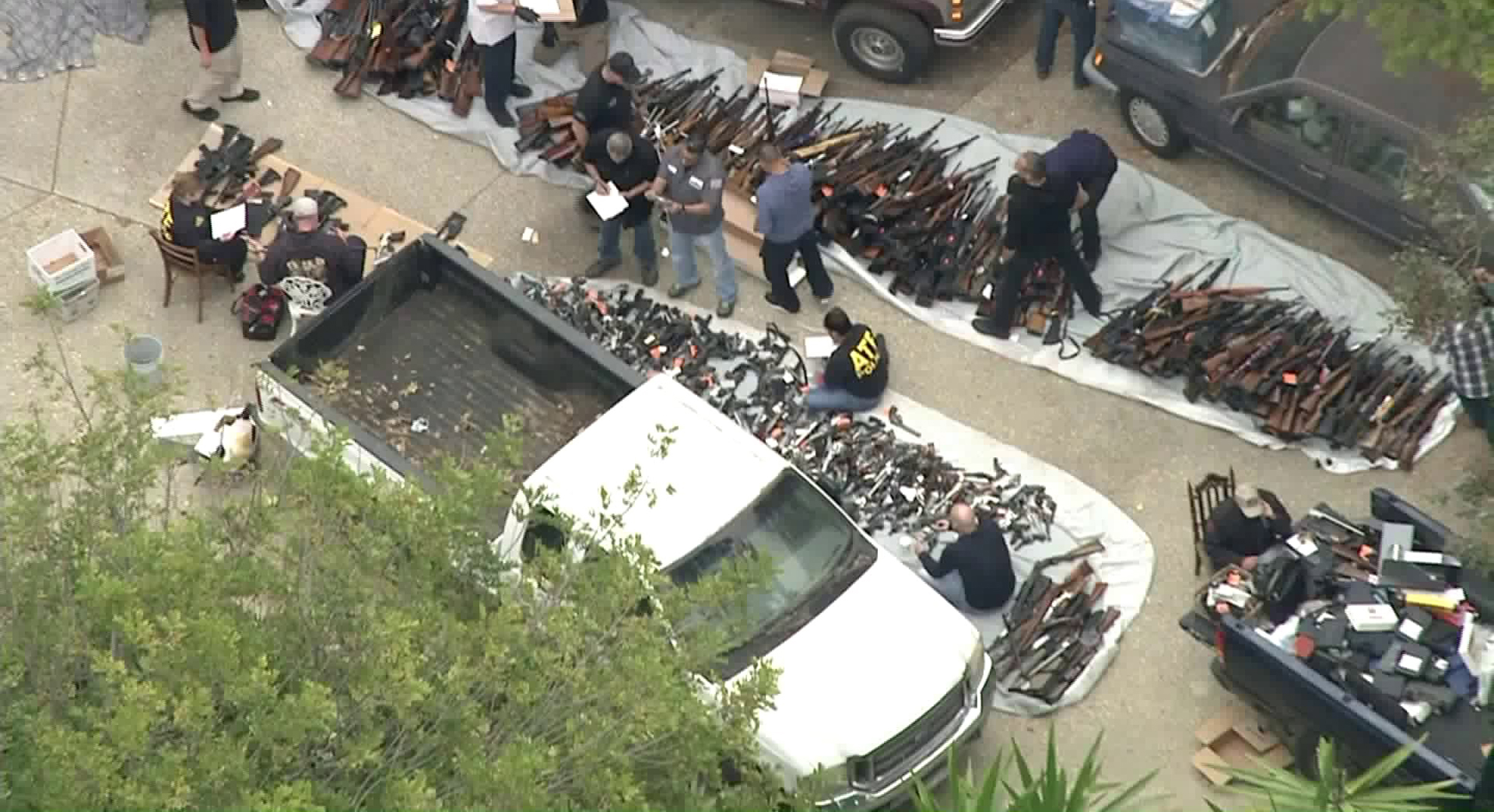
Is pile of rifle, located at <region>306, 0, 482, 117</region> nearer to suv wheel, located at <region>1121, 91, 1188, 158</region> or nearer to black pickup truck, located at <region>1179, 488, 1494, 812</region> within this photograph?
suv wheel, located at <region>1121, 91, 1188, 158</region>

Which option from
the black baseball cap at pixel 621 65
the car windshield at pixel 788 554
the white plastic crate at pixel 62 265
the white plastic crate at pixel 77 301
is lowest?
the white plastic crate at pixel 77 301

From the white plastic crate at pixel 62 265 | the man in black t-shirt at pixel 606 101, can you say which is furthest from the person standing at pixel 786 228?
the white plastic crate at pixel 62 265

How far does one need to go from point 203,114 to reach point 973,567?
746cm

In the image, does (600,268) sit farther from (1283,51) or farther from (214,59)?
(1283,51)

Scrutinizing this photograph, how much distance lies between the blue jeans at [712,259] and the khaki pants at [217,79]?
392cm

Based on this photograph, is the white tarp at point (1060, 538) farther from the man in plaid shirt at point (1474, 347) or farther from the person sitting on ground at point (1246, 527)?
the man in plaid shirt at point (1474, 347)

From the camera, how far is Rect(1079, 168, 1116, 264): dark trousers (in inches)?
560

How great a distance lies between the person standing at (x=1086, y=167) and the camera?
14023 mm

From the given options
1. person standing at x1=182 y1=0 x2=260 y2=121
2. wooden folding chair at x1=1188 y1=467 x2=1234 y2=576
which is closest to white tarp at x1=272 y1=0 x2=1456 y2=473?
wooden folding chair at x1=1188 y1=467 x2=1234 y2=576

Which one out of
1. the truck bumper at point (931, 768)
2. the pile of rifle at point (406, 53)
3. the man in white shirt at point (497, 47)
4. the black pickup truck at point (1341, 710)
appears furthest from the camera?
the pile of rifle at point (406, 53)

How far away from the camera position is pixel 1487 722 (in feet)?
36.9

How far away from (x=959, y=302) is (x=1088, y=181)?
4.15 ft

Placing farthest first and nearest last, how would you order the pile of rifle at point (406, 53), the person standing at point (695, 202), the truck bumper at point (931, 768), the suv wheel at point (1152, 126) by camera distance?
the pile of rifle at point (406, 53) < the suv wheel at point (1152, 126) < the person standing at point (695, 202) < the truck bumper at point (931, 768)

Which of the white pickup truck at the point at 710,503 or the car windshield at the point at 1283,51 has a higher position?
the car windshield at the point at 1283,51
